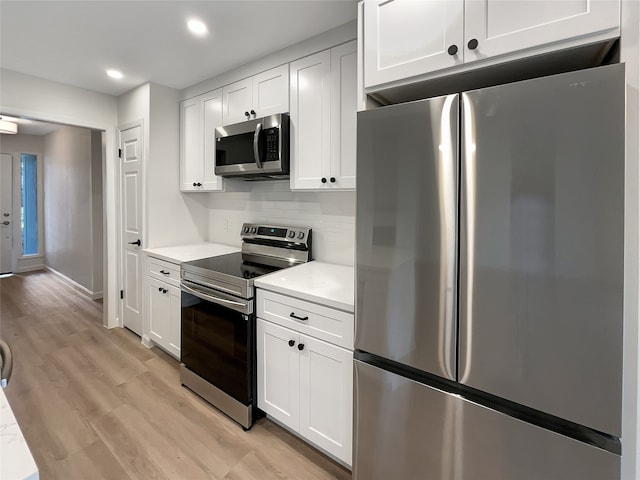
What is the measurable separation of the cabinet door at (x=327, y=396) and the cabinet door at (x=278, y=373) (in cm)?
5

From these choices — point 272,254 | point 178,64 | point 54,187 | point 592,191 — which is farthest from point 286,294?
point 54,187

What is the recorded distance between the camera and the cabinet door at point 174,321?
2.55 m

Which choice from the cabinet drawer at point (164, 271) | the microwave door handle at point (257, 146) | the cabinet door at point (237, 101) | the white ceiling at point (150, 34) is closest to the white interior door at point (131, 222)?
the cabinet drawer at point (164, 271)

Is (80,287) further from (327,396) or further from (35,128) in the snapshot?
(327,396)

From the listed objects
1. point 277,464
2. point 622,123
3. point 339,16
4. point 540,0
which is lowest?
point 277,464

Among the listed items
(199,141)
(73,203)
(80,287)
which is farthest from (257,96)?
(80,287)

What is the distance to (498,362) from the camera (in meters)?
1.04

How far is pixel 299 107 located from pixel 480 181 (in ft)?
4.74

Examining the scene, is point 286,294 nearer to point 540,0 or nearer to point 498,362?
point 498,362

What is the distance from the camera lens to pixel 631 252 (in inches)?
34.7

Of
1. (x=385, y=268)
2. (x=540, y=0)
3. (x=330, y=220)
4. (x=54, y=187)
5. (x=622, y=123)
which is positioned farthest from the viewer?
(x=54, y=187)

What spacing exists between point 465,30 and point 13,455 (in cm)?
160

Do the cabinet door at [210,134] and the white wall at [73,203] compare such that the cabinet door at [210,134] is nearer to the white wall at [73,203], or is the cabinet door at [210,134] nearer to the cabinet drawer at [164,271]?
the cabinet drawer at [164,271]

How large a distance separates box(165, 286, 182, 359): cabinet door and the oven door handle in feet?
0.92
